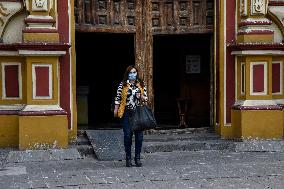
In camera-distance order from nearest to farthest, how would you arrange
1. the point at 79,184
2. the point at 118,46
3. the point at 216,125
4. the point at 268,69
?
the point at 79,184 → the point at 268,69 → the point at 216,125 → the point at 118,46

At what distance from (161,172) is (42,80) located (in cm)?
335

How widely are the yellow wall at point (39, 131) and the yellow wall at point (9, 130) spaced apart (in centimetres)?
39

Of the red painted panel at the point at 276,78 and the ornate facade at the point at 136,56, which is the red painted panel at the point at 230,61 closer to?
the ornate facade at the point at 136,56

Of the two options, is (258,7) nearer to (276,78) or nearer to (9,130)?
(276,78)

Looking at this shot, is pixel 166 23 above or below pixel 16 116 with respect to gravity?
above

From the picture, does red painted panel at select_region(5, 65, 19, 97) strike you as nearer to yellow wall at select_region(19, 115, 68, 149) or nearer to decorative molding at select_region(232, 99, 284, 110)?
yellow wall at select_region(19, 115, 68, 149)

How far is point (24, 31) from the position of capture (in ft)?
36.9

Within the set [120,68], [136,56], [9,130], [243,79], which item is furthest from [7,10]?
[120,68]

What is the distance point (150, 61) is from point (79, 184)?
5007mm

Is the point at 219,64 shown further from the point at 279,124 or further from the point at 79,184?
the point at 79,184

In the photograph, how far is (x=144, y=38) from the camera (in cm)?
1273

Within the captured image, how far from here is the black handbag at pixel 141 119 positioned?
9516 millimetres

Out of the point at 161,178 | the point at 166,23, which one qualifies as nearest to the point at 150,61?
the point at 166,23

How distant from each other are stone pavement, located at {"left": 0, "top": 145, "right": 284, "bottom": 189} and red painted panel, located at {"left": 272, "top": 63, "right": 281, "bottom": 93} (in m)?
1.79
